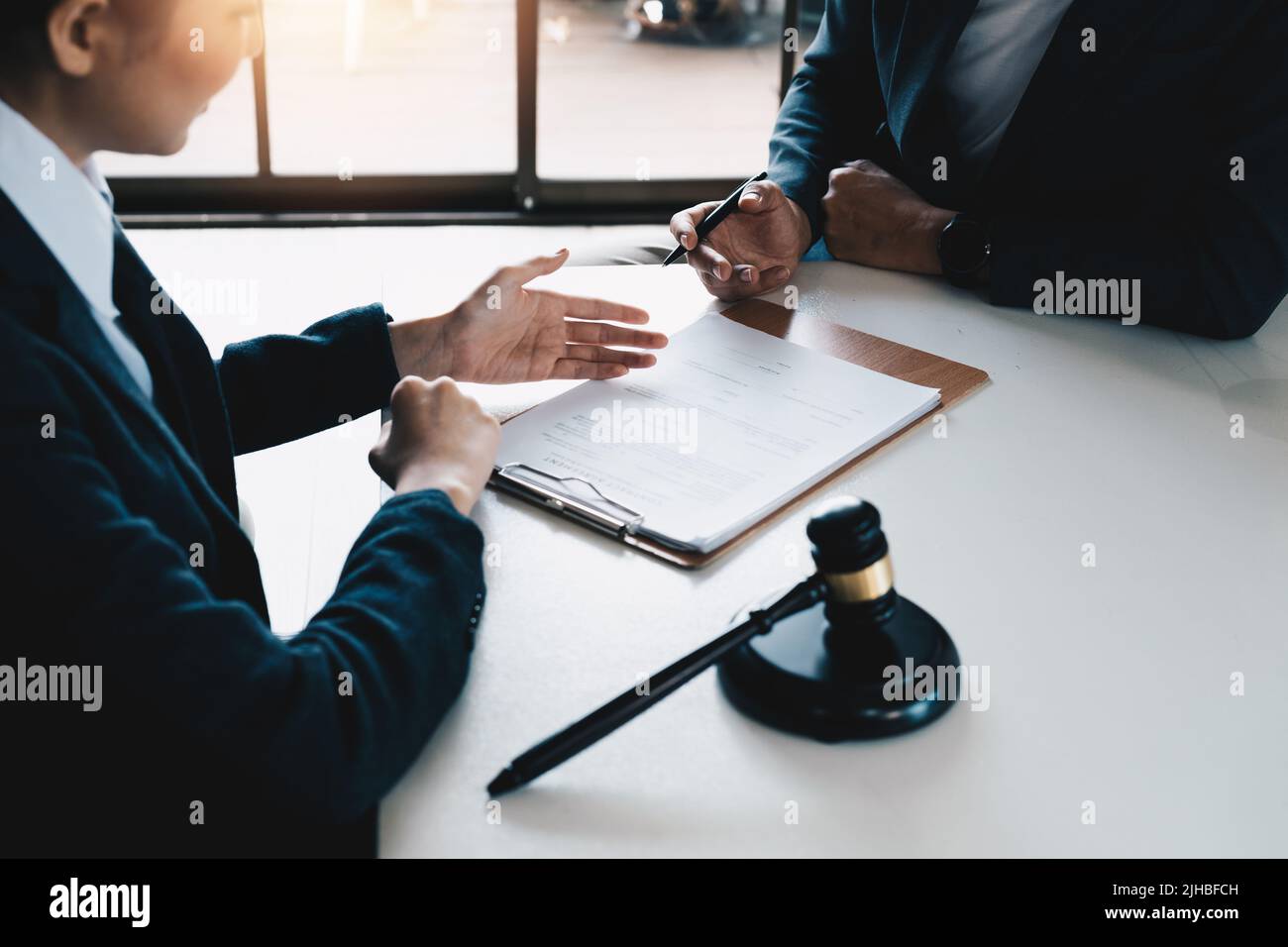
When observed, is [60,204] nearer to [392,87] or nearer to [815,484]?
[815,484]

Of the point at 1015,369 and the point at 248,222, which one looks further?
the point at 248,222

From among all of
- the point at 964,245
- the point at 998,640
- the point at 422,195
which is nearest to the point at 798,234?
the point at 964,245

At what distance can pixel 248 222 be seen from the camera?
12.1 feet

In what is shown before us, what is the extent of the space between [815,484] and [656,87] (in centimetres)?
331

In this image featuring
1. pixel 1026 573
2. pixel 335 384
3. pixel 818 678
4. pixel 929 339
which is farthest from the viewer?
pixel 929 339

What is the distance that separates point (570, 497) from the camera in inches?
42.8

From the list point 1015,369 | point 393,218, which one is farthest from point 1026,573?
point 393,218

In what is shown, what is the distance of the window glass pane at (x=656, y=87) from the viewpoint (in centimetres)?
392

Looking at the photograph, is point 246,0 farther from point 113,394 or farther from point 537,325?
point 537,325

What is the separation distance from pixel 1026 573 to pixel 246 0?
0.73m

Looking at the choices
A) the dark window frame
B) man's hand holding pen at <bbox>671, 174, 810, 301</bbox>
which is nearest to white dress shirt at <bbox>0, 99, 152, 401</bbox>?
man's hand holding pen at <bbox>671, 174, 810, 301</bbox>

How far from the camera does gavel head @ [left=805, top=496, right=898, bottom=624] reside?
845 mm

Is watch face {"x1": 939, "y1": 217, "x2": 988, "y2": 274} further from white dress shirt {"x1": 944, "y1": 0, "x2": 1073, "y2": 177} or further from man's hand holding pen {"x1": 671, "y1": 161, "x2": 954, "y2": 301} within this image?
white dress shirt {"x1": 944, "y1": 0, "x2": 1073, "y2": 177}
